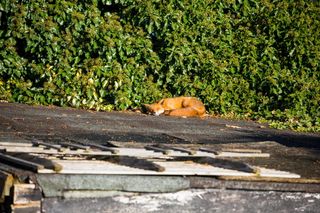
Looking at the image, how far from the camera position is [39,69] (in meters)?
9.59

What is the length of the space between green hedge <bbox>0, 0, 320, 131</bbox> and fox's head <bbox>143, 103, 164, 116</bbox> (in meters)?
0.36

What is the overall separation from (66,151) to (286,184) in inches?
65.4

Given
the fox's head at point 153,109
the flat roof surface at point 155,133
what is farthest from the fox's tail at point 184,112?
the flat roof surface at point 155,133

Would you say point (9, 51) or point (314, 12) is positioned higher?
point (314, 12)

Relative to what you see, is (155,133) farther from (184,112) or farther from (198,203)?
(198,203)

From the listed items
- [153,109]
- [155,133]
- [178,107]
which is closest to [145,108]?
[153,109]

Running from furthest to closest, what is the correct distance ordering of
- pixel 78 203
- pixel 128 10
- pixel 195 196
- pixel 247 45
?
pixel 247 45, pixel 128 10, pixel 195 196, pixel 78 203

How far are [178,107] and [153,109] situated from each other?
0.63 meters

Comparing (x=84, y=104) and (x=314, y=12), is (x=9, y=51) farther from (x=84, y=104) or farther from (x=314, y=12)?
(x=314, y=12)

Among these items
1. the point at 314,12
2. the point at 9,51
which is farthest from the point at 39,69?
the point at 314,12

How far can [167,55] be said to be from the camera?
10.5m

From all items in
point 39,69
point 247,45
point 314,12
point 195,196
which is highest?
point 314,12

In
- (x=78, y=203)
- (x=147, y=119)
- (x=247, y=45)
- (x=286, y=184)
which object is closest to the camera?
(x=78, y=203)

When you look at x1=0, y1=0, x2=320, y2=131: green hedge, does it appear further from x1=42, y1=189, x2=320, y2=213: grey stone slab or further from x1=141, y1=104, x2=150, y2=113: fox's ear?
x1=42, y1=189, x2=320, y2=213: grey stone slab
